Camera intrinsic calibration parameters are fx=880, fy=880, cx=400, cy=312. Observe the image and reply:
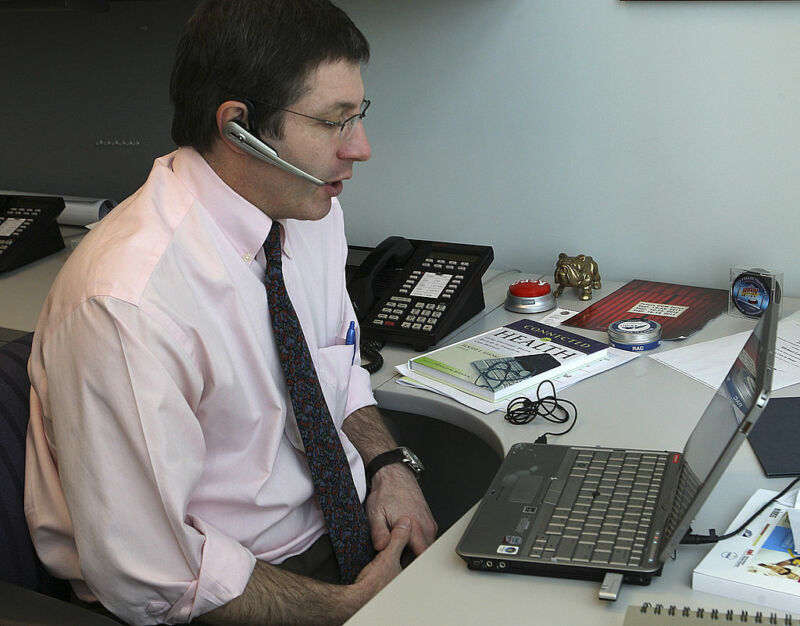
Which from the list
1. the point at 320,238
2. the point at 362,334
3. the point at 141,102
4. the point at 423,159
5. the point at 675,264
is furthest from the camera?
the point at 141,102

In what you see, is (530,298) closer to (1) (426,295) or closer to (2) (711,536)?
(1) (426,295)

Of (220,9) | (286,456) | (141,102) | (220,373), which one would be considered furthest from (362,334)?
(141,102)

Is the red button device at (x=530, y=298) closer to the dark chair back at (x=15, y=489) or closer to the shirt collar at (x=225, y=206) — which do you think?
the shirt collar at (x=225, y=206)

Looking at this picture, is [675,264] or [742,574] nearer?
[742,574]

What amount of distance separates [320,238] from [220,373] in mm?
418

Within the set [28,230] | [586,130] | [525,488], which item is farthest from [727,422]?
[28,230]

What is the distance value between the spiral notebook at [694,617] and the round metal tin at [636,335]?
2.39ft

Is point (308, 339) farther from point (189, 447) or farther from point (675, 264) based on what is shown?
point (675, 264)

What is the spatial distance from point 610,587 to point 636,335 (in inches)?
28.0

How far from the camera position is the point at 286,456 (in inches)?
49.0

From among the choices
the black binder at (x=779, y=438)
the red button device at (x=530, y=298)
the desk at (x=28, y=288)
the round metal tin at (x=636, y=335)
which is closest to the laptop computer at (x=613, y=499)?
the black binder at (x=779, y=438)

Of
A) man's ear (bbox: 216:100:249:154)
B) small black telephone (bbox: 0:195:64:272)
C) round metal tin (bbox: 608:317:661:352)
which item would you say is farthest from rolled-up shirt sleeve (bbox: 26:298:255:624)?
small black telephone (bbox: 0:195:64:272)

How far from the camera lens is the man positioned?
3.33 ft

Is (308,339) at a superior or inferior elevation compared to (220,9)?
inferior
